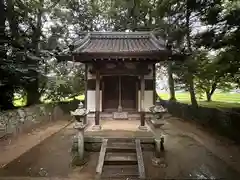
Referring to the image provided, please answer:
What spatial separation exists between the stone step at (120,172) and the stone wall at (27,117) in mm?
4975

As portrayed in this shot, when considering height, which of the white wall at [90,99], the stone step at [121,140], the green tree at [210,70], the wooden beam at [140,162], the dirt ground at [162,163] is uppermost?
the green tree at [210,70]

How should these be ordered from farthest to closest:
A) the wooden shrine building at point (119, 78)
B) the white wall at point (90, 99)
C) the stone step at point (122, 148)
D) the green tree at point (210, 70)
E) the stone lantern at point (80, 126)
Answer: the white wall at point (90, 99), the wooden shrine building at point (119, 78), the green tree at point (210, 70), the stone step at point (122, 148), the stone lantern at point (80, 126)

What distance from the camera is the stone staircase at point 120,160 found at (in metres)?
5.76

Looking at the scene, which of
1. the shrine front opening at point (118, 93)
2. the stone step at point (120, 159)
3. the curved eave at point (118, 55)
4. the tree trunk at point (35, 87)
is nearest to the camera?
the stone step at point (120, 159)

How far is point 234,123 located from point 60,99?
1225cm

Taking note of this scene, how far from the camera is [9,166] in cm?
605

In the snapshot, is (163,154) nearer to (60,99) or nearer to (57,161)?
(57,161)

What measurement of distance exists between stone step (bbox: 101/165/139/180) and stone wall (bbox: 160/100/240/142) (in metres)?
4.62

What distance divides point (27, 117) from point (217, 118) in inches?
350

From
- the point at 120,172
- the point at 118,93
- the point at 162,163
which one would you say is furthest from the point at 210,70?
the point at 120,172

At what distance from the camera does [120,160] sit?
6.54 meters

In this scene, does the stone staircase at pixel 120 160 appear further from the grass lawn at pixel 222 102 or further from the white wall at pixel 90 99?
the grass lawn at pixel 222 102

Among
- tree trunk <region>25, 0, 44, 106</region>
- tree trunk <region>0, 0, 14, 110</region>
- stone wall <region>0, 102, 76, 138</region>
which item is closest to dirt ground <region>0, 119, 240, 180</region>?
stone wall <region>0, 102, 76, 138</region>

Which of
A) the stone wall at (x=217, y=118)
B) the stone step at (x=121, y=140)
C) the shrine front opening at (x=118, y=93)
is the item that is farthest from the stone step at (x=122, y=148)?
the stone wall at (x=217, y=118)
